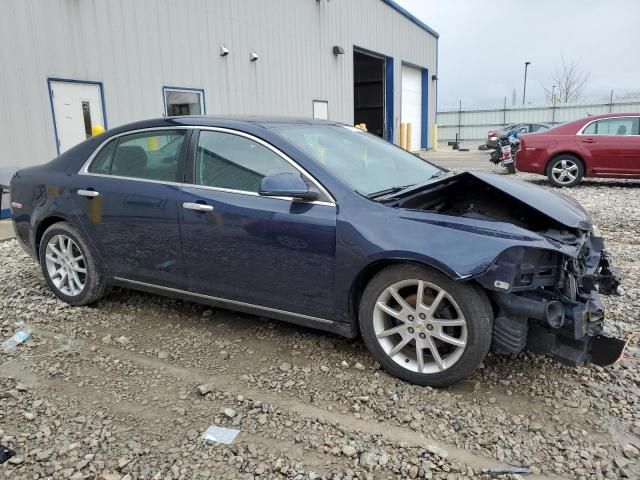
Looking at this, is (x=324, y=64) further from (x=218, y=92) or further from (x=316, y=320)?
(x=316, y=320)

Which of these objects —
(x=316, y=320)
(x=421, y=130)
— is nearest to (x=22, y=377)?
(x=316, y=320)

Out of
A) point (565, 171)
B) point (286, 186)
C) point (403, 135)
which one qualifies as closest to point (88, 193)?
point (286, 186)

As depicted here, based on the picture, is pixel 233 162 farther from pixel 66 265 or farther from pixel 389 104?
pixel 389 104

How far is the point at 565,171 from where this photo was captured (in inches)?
426

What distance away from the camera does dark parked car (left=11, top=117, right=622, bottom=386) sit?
278cm

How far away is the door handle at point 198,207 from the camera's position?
347cm

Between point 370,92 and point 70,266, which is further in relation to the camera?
point 370,92

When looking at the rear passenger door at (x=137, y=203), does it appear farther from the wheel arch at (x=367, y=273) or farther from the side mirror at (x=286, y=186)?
the wheel arch at (x=367, y=273)

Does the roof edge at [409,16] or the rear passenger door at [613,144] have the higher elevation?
the roof edge at [409,16]

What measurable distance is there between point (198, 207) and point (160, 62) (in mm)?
7762

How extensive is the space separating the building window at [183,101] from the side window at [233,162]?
7.36 metres

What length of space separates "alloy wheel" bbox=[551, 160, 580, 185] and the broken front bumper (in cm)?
882

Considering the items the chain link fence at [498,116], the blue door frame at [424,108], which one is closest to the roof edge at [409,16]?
the blue door frame at [424,108]

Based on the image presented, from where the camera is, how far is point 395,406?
2.86 metres
